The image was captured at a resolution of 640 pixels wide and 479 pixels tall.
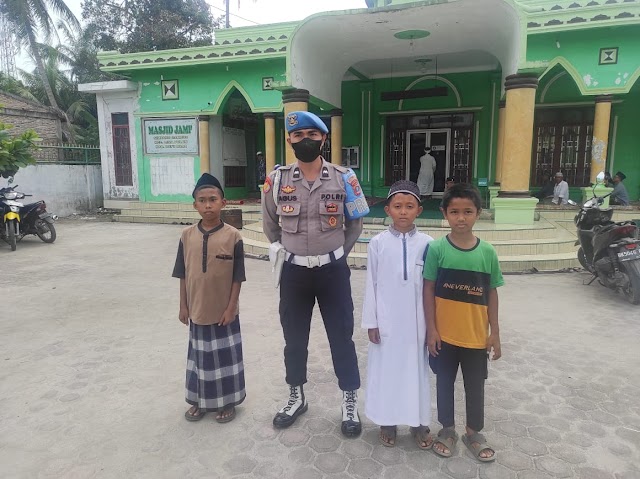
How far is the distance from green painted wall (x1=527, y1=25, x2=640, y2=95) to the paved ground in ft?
19.6

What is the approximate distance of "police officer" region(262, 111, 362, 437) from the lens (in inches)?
94.7

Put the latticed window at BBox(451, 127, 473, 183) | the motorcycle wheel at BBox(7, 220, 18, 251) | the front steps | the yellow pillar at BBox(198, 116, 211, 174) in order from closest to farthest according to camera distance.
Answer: the front steps, the motorcycle wheel at BBox(7, 220, 18, 251), the yellow pillar at BBox(198, 116, 211, 174), the latticed window at BBox(451, 127, 473, 183)

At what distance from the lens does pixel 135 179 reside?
1314 cm

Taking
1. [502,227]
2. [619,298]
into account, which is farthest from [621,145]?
Answer: [619,298]

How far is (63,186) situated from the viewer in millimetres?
13164

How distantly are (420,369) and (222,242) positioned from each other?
1.23 meters

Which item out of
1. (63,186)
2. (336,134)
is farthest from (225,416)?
(63,186)

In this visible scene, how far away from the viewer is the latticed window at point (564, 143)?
458 inches

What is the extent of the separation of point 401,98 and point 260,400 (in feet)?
35.4

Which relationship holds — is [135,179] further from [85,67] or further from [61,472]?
[85,67]

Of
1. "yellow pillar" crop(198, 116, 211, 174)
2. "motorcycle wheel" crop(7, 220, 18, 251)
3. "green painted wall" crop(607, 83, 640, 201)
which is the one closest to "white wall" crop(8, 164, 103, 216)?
"motorcycle wheel" crop(7, 220, 18, 251)

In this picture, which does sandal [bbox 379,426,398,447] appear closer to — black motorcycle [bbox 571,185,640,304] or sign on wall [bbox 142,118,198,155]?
black motorcycle [bbox 571,185,640,304]

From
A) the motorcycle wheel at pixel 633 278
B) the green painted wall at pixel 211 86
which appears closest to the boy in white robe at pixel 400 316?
the motorcycle wheel at pixel 633 278

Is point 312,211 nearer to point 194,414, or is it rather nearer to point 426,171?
point 194,414
